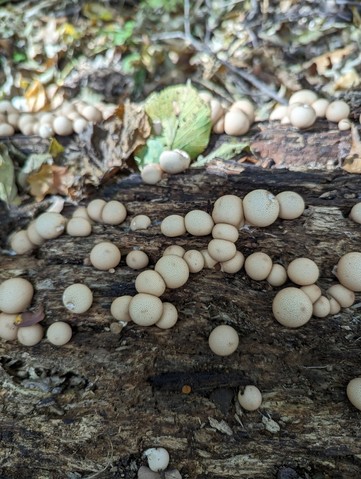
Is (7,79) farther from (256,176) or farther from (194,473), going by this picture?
(194,473)

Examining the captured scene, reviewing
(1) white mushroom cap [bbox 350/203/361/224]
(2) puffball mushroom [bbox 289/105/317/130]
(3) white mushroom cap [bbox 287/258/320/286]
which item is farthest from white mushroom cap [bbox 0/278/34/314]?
(2) puffball mushroom [bbox 289/105/317/130]

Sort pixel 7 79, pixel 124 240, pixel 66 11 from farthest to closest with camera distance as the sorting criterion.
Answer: pixel 66 11 < pixel 7 79 < pixel 124 240

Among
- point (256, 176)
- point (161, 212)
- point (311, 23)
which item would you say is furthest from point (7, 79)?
point (311, 23)

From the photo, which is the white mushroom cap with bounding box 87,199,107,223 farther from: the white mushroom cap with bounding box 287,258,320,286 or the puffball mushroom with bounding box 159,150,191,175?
the white mushroom cap with bounding box 287,258,320,286

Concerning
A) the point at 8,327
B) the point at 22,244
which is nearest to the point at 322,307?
the point at 8,327

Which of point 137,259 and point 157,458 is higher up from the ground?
point 137,259

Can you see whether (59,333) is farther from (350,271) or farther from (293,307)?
(350,271)
